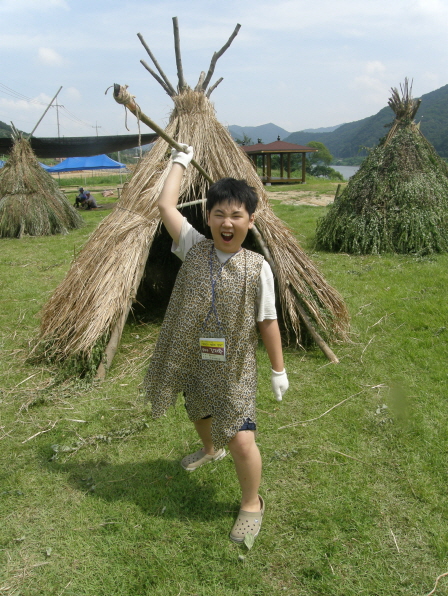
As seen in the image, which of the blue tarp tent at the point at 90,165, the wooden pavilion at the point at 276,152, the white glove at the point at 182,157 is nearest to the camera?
the white glove at the point at 182,157

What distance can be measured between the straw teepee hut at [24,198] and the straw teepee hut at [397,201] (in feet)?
24.8

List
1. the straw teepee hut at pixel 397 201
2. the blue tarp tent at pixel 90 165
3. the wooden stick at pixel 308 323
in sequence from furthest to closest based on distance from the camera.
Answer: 1. the blue tarp tent at pixel 90 165
2. the straw teepee hut at pixel 397 201
3. the wooden stick at pixel 308 323

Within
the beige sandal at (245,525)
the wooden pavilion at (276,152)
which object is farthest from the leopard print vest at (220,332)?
the wooden pavilion at (276,152)

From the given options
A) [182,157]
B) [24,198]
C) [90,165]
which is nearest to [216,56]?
[182,157]

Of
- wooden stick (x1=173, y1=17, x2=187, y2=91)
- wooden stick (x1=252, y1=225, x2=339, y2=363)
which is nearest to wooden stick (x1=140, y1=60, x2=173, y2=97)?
wooden stick (x1=173, y1=17, x2=187, y2=91)

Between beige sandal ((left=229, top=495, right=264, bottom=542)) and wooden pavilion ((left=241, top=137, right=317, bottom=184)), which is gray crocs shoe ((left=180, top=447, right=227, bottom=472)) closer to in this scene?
beige sandal ((left=229, top=495, right=264, bottom=542))

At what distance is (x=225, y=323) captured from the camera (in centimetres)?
231

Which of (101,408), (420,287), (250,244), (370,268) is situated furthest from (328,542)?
(370,268)

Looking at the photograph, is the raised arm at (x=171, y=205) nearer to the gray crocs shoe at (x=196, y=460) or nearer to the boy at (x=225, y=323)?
the boy at (x=225, y=323)

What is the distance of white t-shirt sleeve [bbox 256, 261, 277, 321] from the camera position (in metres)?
2.32

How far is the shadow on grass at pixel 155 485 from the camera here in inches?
106

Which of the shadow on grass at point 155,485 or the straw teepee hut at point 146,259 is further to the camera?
the straw teepee hut at point 146,259

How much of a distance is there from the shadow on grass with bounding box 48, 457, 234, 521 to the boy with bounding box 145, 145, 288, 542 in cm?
31

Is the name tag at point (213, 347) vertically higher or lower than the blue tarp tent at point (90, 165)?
lower
